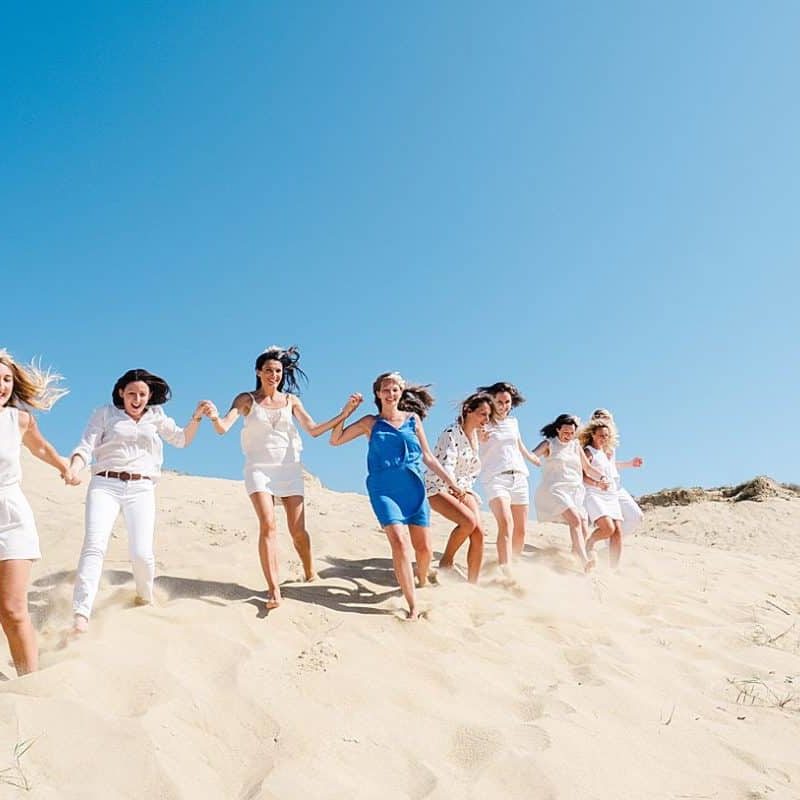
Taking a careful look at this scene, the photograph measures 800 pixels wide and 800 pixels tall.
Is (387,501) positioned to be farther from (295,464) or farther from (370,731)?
(370,731)

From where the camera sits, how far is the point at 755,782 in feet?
10.8

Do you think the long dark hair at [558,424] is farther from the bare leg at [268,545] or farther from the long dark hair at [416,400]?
the bare leg at [268,545]

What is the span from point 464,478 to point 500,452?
761mm

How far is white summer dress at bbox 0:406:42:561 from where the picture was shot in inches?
157

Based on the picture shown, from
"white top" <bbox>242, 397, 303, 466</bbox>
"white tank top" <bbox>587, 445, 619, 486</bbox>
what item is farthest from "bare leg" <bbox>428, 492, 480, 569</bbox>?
"white tank top" <bbox>587, 445, 619, 486</bbox>

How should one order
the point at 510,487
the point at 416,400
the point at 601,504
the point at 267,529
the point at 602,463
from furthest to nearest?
the point at 602,463 → the point at 601,504 → the point at 510,487 → the point at 416,400 → the point at 267,529

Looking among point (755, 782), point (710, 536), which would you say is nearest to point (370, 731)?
point (755, 782)

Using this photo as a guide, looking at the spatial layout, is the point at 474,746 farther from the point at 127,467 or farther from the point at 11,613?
the point at 127,467

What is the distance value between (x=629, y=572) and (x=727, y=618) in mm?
2096

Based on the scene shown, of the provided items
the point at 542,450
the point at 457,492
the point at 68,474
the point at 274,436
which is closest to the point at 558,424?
the point at 542,450

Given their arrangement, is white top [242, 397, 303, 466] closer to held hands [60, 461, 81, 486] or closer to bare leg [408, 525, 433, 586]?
bare leg [408, 525, 433, 586]

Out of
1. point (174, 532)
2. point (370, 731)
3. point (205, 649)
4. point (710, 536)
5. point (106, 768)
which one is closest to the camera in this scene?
point (106, 768)

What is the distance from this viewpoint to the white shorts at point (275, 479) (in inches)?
230

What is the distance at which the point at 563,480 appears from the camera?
8.45 m
